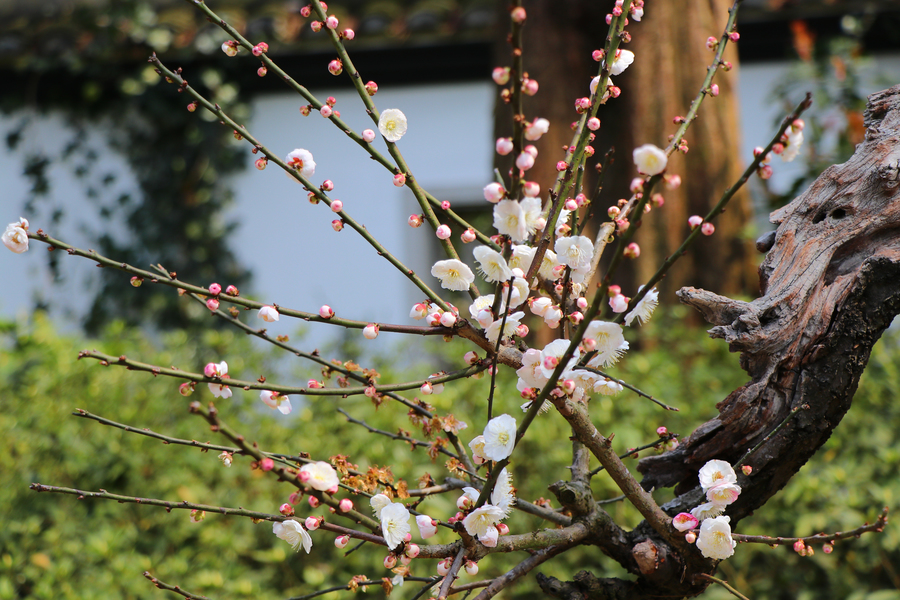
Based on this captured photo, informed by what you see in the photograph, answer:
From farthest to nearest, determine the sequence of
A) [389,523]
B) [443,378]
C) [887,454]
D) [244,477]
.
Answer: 1. [244,477]
2. [887,454]
3. [443,378]
4. [389,523]

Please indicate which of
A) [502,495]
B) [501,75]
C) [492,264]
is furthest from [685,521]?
[501,75]

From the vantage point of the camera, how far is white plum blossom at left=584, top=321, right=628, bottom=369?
1.01 meters

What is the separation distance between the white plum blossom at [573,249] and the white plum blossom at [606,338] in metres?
0.12

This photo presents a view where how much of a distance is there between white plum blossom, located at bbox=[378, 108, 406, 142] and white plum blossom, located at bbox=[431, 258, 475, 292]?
0.73ft

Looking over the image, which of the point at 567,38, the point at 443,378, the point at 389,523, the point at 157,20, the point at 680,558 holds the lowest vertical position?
the point at 389,523

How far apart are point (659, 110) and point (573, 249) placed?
8.83 feet

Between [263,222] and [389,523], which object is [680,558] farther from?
[263,222]

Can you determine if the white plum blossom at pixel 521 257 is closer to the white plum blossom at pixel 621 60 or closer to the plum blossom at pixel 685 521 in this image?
the white plum blossom at pixel 621 60

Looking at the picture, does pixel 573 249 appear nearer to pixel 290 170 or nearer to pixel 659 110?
pixel 290 170

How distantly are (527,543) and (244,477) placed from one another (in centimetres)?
188

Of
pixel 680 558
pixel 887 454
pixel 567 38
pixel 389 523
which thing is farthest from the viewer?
pixel 567 38

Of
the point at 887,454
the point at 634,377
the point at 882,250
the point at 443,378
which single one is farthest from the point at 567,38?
the point at 443,378

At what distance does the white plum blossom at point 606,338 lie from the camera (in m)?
1.01

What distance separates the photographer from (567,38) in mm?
Answer: 3553
